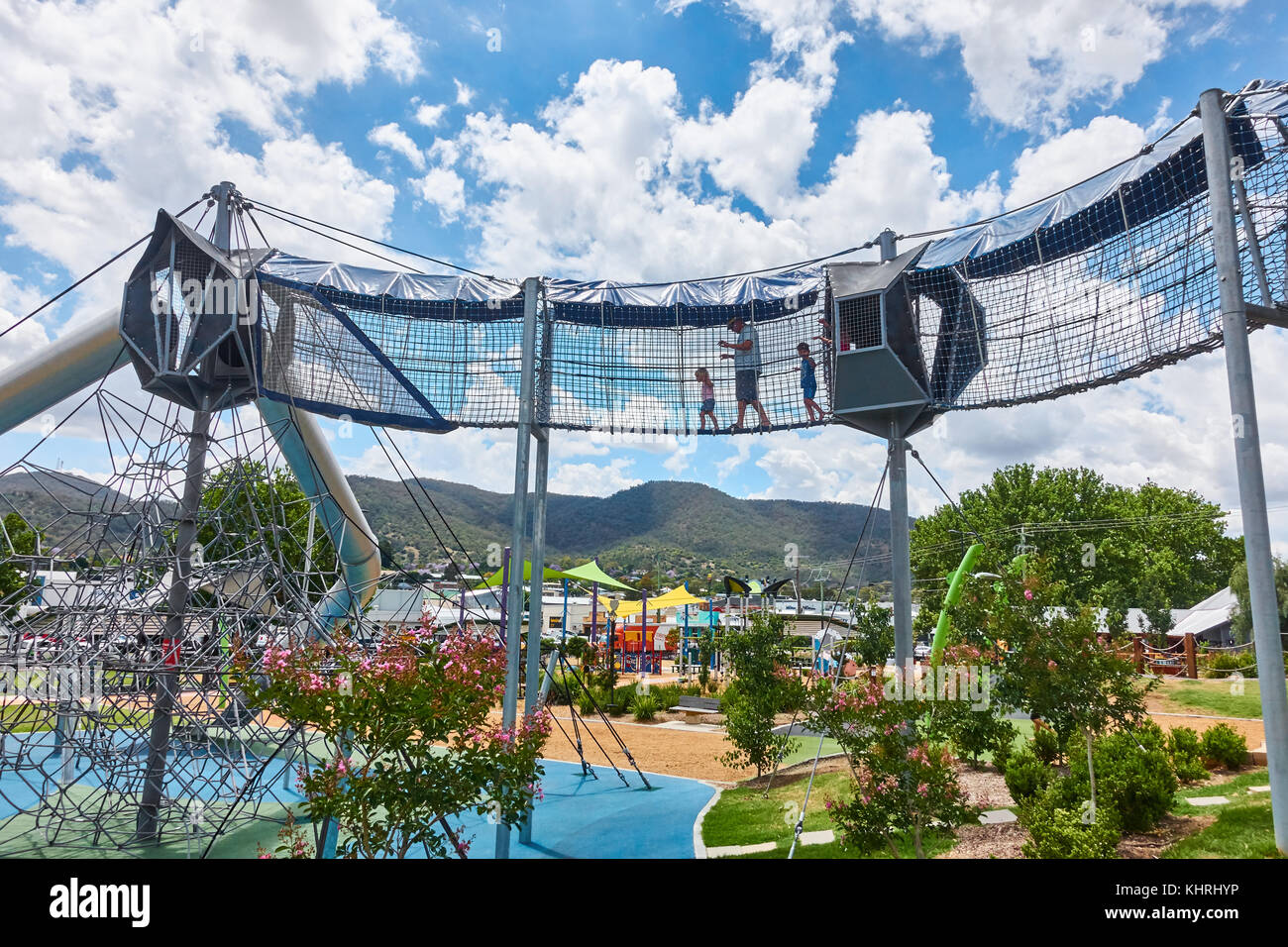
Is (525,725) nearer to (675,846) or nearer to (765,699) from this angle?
(675,846)

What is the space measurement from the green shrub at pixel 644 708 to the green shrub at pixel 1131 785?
14944 mm

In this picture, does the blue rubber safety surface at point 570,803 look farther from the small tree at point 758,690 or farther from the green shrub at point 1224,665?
the green shrub at point 1224,665

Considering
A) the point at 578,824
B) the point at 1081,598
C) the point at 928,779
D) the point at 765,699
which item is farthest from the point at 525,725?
the point at 1081,598

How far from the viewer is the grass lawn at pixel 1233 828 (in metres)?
7.32

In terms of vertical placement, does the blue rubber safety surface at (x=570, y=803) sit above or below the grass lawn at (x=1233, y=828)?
below

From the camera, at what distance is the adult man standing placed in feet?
33.7

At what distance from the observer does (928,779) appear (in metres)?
6.92

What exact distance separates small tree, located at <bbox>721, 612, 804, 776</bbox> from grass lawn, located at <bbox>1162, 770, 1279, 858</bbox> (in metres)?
6.19

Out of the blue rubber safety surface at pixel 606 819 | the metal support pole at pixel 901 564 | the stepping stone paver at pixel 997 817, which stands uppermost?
the metal support pole at pixel 901 564

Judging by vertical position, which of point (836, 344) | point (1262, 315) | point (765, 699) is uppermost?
point (836, 344)

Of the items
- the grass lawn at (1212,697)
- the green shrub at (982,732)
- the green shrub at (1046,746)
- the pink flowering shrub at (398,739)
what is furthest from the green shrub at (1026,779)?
the grass lawn at (1212,697)

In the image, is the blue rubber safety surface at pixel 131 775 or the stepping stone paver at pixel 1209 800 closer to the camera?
the blue rubber safety surface at pixel 131 775
